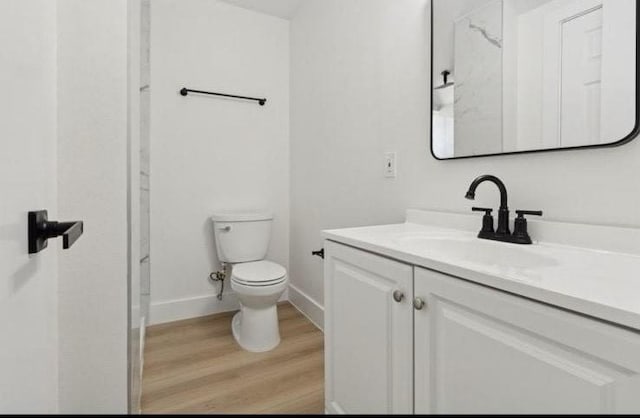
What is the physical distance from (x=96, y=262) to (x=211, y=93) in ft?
5.54

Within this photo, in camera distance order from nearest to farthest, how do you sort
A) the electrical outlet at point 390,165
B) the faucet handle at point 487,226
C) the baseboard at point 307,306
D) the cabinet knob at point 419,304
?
the cabinet knob at point 419,304, the faucet handle at point 487,226, the electrical outlet at point 390,165, the baseboard at point 307,306

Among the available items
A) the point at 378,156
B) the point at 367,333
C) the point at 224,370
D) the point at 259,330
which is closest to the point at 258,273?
the point at 259,330

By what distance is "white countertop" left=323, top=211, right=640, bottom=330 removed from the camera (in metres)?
0.54

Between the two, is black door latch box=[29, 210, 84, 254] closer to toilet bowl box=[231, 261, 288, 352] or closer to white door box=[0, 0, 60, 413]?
white door box=[0, 0, 60, 413]

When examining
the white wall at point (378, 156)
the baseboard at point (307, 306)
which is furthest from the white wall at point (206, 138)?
the baseboard at point (307, 306)

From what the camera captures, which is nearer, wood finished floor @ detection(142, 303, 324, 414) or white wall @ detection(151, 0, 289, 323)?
wood finished floor @ detection(142, 303, 324, 414)

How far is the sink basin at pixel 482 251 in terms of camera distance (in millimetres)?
886

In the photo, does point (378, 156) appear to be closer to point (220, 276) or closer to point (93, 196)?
point (93, 196)

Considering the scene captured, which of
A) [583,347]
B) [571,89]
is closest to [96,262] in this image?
[583,347]

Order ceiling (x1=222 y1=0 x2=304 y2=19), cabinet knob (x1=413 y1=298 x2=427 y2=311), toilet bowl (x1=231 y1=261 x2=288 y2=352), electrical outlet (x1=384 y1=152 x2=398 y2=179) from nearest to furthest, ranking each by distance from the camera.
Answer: cabinet knob (x1=413 y1=298 x2=427 y2=311)
electrical outlet (x1=384 y1=152 x2=398 y2=179)
toilet bowl (x1=231 y1=261 x2=288 y2=352)
ceiling (x1=222 y1=0 x2=304 y2=19)

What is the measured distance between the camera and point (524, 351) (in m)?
0.61

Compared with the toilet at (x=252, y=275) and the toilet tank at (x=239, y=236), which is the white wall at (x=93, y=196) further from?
the toilet tank at (x=239, y=236)

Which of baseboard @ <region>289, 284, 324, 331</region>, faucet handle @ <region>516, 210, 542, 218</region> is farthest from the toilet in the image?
faucet handle @ <region>516, 210, 542, 218</region>

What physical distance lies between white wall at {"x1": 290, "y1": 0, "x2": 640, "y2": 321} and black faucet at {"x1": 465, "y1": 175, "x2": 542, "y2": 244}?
84 mm
